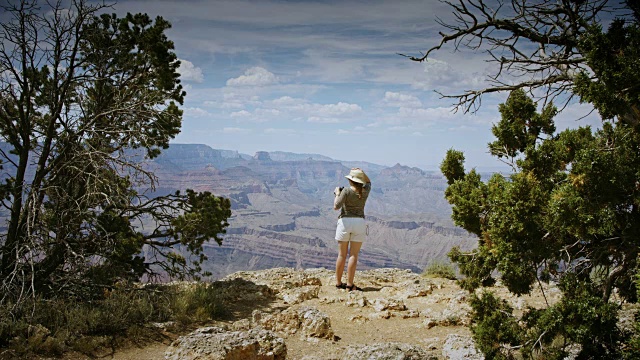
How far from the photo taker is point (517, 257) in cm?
526

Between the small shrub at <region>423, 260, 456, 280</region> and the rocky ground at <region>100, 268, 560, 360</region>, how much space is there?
1.01 m

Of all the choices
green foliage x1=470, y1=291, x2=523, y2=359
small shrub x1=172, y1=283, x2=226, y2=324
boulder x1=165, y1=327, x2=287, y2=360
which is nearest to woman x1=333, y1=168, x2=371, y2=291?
small shrub x1=172, y1=283, x2=226, y2=324

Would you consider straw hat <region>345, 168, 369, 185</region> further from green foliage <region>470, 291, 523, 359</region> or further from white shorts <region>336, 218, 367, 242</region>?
green foliage <region>470, 291, 523, 359</region>

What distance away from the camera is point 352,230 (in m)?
9.80

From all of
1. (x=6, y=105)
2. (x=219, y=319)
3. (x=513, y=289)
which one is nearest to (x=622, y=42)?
(x=513, y=289)

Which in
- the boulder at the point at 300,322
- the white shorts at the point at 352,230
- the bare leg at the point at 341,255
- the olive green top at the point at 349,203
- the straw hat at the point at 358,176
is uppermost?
the straw hat at the point at 358,176

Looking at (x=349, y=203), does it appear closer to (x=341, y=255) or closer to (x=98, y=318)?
(x=341, y=255)

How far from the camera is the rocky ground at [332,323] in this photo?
5.66m

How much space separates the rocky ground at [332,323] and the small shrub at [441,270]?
1.01 meters

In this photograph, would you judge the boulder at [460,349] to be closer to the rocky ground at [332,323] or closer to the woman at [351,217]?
the rocky ground at [332,323]

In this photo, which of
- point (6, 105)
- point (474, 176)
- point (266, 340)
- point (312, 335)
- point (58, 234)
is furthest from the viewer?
point (6, 105)

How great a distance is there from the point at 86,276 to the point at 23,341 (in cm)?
262

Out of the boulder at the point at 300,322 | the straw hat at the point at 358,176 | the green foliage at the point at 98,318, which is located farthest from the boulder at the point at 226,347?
the straw hat at the point at 358,176

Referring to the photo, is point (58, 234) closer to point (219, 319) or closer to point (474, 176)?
point (219, 319)
